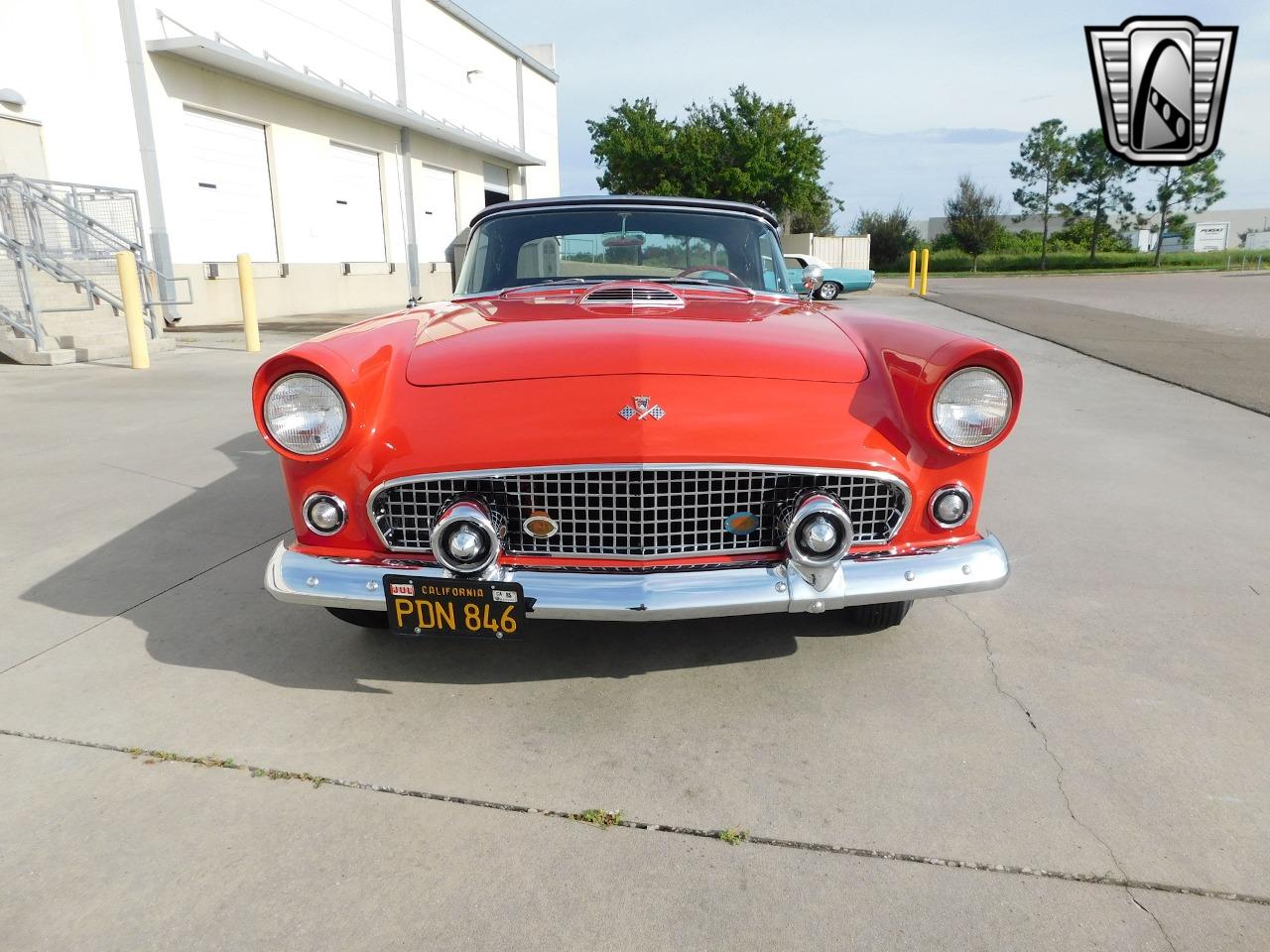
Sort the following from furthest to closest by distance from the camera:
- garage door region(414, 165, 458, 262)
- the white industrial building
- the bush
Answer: the bush, garage door region(414, 165, 458, 262), the white industrial building

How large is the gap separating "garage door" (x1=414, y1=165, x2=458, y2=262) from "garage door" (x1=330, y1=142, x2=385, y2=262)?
1.50 metres

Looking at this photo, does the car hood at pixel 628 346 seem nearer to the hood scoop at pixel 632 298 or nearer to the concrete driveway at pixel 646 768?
the hood scoop at pixel 632 298

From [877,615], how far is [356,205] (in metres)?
17.8

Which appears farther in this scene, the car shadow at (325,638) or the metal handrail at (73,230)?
the metal handrail at (73,230)

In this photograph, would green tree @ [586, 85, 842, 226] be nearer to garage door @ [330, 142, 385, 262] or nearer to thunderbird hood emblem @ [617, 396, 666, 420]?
garage door @ [330, 142, 385, 262]

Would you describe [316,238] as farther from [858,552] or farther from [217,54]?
[858,552]

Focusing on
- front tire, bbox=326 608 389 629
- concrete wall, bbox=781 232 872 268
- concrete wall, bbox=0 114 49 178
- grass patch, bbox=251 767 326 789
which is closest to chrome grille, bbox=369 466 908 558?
front tire, bbox=326 608 389 629

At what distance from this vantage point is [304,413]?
7.24 feet

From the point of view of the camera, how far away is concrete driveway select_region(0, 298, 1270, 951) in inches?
61.7

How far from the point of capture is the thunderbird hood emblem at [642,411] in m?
2.07

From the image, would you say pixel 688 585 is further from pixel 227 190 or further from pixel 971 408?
pixel 227 190

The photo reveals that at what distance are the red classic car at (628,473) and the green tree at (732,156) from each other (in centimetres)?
2974

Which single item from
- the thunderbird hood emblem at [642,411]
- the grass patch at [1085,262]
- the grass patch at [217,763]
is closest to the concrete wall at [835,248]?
the grass patch at [1085,262]

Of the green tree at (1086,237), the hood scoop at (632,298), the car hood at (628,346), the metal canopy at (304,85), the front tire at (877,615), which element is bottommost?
the front tire at (877,615)
